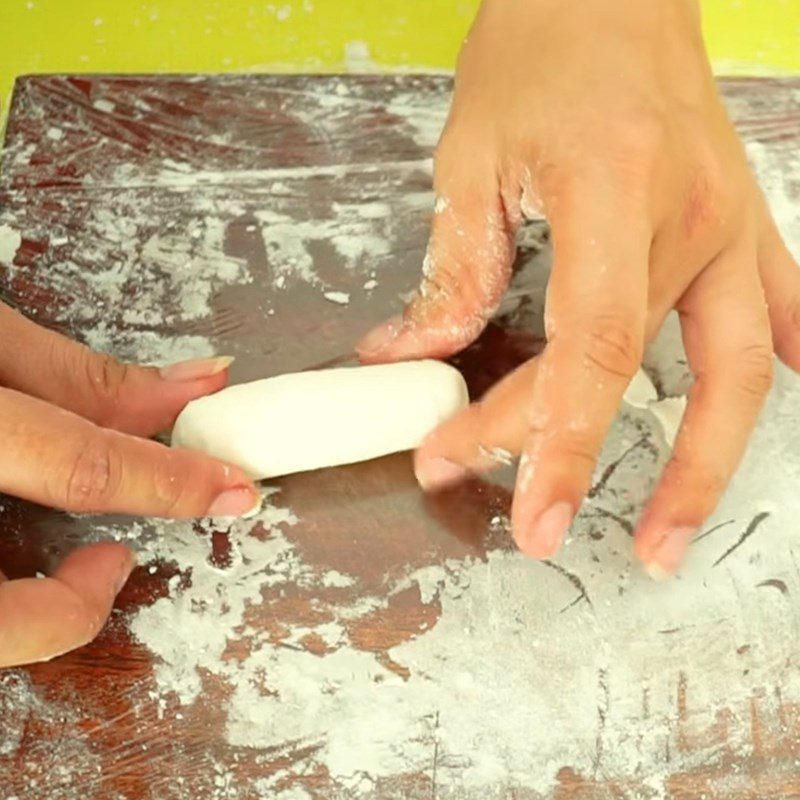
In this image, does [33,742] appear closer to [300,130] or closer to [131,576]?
[131,576]

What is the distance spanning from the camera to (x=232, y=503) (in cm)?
96

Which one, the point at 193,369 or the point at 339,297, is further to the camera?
the point at 339,297

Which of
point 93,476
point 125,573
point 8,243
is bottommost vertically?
point 125,573

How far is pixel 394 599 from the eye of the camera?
97 centimetres

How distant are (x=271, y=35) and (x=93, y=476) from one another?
3.09 feet

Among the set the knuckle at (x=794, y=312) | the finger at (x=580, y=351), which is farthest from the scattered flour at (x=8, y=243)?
the knuckle at (x=794, y=312)

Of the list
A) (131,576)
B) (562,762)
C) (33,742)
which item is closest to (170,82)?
(131,576)

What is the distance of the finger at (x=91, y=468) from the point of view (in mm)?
900

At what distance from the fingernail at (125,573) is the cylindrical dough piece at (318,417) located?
4.7 inches

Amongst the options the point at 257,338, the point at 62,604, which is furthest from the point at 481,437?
the point at 62,604

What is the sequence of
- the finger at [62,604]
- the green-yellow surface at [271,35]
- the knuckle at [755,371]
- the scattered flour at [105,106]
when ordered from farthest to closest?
the green-yellow surface at [271,35]
the scattered flour at [105,106]
the knuckle at [755,371]
the finger at [62,604]

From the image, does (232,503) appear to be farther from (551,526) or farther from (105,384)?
(551,526)

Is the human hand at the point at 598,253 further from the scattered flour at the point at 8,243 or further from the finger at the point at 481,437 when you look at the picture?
the scattered flour at the point at 8,243

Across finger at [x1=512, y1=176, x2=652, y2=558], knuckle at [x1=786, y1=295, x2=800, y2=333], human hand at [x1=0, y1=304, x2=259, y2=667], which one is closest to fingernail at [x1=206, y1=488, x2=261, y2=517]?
human hand at [x1=0, y1=304, x2=259, y2=667]
